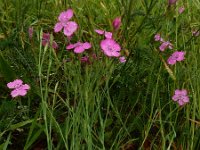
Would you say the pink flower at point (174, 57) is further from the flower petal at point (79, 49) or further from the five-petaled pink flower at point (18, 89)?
the five-petaled pink flower at point (18, 89)

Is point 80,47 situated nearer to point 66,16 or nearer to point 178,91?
point 66,16

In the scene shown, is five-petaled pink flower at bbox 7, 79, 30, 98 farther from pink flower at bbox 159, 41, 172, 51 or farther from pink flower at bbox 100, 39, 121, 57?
pink flower at bbox 159, 41, 172, 51

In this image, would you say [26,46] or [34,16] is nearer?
[26,46]

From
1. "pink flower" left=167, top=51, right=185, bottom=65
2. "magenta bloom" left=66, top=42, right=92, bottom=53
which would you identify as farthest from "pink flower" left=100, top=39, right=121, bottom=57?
"pink flower" left=167, top=51, right=185, bottom=65

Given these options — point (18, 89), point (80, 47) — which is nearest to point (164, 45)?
point (80, 47)

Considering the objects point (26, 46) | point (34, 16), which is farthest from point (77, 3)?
point (26, 46)

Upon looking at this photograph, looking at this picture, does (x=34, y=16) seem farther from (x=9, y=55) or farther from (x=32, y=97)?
(x=32, y=97)

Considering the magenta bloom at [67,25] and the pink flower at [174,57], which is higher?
the magenta bloom at [67,25]

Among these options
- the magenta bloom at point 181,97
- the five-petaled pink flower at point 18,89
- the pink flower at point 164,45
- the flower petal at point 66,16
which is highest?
the flower petal at point 66,16

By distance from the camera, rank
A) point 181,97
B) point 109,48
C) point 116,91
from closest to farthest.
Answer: point 109,48
point 181,97
point 116,91

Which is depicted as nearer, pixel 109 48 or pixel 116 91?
pixel 109 48

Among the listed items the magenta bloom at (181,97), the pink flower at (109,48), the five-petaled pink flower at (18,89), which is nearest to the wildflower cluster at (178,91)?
the magenta bloom at (181,97)
